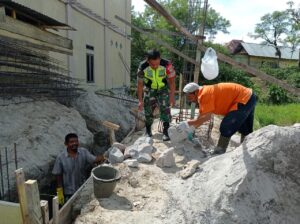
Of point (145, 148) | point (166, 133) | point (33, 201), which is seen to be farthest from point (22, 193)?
point (166, 133)

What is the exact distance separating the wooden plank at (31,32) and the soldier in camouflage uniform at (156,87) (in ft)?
7.49

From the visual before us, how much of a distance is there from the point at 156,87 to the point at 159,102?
0.29 metres

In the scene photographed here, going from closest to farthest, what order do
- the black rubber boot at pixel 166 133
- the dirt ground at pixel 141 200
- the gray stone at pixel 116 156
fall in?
the dirt ground at pixel 141 200
the gray stone at pixel 116 156
the black rubber boot at pixel 166 133

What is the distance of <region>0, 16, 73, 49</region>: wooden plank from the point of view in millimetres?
5238

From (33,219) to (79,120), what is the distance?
403 cm

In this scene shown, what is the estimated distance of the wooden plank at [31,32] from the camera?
524 centimetres

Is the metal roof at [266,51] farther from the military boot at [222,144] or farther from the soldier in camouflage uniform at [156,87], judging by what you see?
the military boot at [222,144]

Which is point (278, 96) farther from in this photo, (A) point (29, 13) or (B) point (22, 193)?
(B) point (22, 193)

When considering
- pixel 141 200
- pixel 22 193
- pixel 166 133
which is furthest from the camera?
pixel 166 133

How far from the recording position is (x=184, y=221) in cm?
331


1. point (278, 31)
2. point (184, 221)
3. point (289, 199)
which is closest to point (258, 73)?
point (289, 199)

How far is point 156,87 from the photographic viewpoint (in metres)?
5.66

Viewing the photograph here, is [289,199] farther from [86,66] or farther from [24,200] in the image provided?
[86,66]

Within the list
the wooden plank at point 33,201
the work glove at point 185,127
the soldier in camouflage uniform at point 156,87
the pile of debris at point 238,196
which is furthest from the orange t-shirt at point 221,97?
the wooden plank at point 33,201
